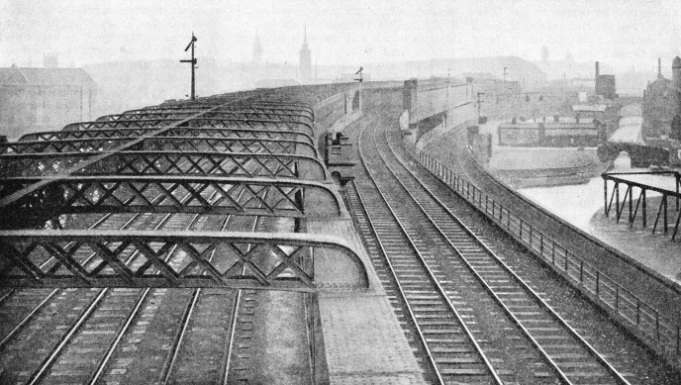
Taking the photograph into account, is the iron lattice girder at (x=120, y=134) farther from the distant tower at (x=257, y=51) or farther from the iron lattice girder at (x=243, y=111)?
the distant tower at (x=257, y=51)

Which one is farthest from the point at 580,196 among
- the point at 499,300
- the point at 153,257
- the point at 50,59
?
the point at 50,59

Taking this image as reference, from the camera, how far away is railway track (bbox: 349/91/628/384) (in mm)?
12805

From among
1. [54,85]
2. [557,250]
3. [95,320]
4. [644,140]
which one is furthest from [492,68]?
[95,320]

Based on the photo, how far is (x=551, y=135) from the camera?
264 ft

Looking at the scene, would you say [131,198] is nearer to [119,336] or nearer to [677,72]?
[119,336]

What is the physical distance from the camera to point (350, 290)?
857cm

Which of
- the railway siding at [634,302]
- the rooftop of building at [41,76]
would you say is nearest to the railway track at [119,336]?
the railway siding at [634,302]

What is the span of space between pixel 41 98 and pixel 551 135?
195ft

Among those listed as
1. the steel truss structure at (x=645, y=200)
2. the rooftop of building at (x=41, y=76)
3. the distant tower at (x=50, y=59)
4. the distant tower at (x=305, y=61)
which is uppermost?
the distant tower at (x=305, y=61)

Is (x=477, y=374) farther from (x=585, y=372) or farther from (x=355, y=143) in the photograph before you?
(x=355, y=143)

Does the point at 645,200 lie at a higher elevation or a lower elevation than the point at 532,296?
higher

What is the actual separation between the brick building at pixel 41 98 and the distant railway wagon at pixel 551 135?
169 feet

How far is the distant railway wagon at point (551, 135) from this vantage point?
79438 millimetres

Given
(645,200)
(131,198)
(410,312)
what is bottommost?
(410,312)
